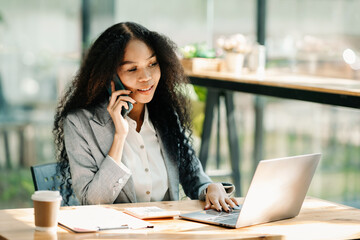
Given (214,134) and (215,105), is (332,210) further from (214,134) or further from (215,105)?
(214,134)

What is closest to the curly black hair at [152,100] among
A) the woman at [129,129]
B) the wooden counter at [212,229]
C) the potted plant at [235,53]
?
the woman at [129,129]

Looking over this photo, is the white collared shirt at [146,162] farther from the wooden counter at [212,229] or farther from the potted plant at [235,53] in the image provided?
the potted plant at [235,53]

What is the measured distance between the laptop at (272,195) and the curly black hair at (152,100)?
1.73 feet

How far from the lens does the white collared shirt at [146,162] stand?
2451mm

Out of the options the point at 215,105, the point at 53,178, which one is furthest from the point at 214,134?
the point at 53,178

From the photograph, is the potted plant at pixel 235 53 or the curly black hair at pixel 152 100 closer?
the curly black hair at pixel 152 100

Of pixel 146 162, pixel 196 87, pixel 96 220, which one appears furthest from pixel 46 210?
pixel 196 87

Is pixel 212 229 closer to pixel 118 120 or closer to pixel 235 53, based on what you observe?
pixel 118 120

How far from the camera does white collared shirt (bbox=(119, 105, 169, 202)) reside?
2.45 metres

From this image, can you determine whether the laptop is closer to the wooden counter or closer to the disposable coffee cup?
the wooden counter

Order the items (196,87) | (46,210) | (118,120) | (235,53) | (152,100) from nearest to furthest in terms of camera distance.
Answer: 1. (46,210)
2. (118,120)
3. (152,100)
4. (235,53)
5. (196,87)

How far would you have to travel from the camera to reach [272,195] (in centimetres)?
196

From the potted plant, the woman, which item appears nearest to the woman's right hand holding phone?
the woman

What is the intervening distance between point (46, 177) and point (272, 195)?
3.32 ft
